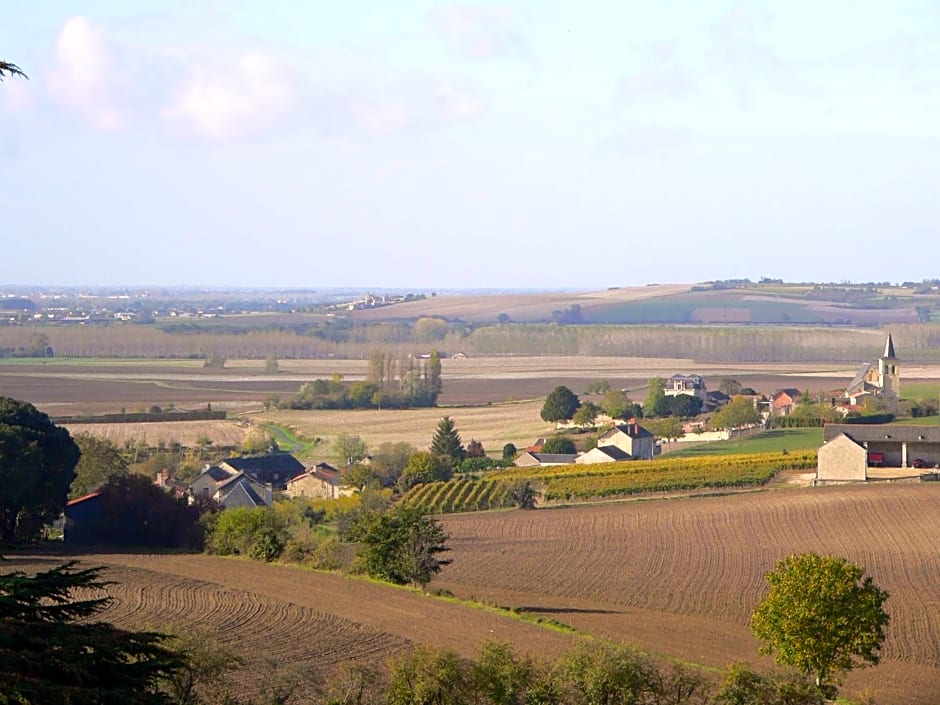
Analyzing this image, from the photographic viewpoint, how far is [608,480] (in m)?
47.4

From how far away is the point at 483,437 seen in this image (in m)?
66.4

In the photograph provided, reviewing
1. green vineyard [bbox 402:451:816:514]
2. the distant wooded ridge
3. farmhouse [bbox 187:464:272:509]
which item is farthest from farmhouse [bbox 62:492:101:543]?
the distant wooded ridge

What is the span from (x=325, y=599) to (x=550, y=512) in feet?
59.9

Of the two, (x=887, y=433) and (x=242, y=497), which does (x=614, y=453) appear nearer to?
(x=887, y=433)

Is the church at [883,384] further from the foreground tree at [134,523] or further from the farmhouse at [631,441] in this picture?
the foreground tree at [134,523]

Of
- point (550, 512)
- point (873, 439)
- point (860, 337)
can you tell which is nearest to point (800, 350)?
point (860, 337)

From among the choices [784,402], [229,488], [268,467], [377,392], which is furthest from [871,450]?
[377,392]

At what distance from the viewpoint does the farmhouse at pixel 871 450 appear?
1822 inches

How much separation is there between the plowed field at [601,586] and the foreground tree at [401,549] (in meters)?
0.79

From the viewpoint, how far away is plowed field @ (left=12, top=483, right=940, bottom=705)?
834 inches

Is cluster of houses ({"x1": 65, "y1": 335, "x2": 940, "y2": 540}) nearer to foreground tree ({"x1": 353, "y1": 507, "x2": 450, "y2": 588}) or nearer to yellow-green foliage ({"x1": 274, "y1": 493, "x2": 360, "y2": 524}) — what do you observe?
yellow-green foliage ({"x1": 274, "y1": 493, "x2": 360, "y2": 524})

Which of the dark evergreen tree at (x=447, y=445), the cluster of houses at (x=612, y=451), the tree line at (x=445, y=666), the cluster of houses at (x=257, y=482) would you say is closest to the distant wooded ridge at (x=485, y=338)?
the dark evergreen tree at (x=447, y=445)

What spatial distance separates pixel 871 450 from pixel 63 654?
4247cm

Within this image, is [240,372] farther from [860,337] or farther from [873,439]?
[873,439]
